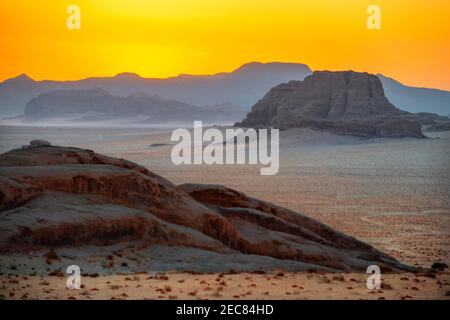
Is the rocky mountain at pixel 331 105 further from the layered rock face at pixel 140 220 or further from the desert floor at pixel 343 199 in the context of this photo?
the layered rock face at pixel 140 220

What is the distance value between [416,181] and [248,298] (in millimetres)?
43670

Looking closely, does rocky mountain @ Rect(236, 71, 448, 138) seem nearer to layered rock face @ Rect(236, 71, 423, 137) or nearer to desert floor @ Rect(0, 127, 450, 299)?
layered rock face @ Rect(236, 71, 423, 137)

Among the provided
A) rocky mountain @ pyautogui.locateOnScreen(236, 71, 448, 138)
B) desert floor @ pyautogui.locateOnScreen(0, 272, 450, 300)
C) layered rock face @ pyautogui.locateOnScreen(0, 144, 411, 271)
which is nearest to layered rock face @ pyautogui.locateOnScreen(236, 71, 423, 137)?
rocky mountain @ pyautogui.locateOnScreen(236, 71, 448, 138)

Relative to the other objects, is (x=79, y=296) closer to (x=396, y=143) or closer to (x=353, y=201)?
(x=353, y=201)

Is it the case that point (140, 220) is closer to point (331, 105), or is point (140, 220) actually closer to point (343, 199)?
point (343, 199)

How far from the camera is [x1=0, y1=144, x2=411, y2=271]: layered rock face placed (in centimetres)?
1872

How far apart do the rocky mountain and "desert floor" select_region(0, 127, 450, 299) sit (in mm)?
5719

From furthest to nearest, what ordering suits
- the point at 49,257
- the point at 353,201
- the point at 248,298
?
the point at 353,201 → the point at 49,257 → the point at 248,298

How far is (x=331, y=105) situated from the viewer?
412 ft

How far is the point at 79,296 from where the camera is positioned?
1428 centimetres

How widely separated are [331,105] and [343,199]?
268 feet

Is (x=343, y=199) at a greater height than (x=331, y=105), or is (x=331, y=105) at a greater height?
(x=331, y=105)

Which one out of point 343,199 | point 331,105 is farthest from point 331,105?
point 343,199
